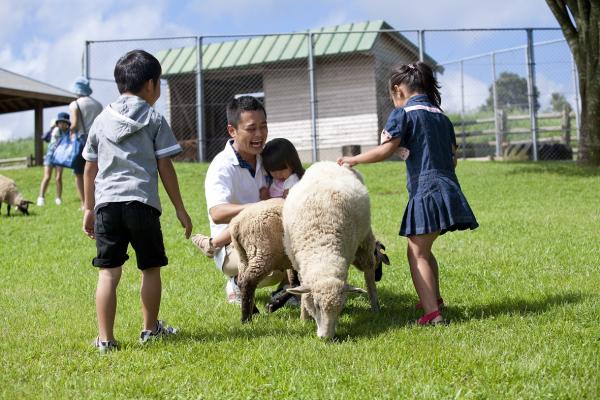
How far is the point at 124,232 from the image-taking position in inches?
161

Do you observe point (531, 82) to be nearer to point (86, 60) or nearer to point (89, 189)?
point (86, 60)

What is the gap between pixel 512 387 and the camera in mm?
3199

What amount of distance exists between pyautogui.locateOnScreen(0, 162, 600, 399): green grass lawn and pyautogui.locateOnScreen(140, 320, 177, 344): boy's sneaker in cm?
9

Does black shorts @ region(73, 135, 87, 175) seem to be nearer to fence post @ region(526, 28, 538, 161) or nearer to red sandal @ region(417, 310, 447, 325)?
red sandal @ region(417, 310, 447, 325)

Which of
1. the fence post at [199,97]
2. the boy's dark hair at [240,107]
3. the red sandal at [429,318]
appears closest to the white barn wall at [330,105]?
the fence post at [199,97]

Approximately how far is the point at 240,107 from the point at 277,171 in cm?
60

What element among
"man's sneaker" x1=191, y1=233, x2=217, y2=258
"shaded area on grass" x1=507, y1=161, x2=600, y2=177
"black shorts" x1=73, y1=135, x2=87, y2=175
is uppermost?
"black shorts" x1=73, y1=135, x2=87, y2=175

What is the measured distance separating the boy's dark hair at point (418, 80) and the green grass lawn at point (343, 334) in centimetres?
154


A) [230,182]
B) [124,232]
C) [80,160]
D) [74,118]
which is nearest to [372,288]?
[230,182]

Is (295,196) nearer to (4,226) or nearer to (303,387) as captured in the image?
(303,387)

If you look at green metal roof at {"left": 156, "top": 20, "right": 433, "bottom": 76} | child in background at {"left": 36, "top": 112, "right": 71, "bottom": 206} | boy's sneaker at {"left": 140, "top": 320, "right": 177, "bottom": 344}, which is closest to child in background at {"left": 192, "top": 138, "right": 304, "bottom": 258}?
boy's sneaker at {"left": 140, "top": 320, "right": 177, "bottom": 344}

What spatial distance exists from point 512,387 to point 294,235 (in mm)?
1742

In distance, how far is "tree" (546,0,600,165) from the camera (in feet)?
47.4

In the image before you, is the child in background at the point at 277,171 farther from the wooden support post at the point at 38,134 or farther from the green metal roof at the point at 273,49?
the wooden support post at the point at 38,134
